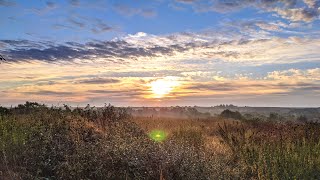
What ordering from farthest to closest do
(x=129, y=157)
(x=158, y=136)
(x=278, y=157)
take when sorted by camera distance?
(x=158, y=136)
(x=278, y=157)
(x=129, y=157)

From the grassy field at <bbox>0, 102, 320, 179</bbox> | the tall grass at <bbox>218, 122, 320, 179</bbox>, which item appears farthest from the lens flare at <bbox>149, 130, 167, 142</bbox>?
the tall grass at <bbox>218, 122, 320, 179</bbox>

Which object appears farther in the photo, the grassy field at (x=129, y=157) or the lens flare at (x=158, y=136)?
the lens flare at (x=158, y=136)

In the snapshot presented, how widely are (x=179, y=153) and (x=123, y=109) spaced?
7298 millimetres

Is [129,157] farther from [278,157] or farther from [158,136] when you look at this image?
[158,136]

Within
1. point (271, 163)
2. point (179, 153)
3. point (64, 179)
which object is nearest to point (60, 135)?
point (64, 179)

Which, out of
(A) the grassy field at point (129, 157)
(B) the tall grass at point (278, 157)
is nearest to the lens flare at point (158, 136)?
(A) the grassy field at point (129, 157)

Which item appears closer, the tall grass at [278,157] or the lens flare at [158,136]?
the tall grass at [278,157]

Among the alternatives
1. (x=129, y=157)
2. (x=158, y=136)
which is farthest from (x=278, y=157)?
(x=158, y=136)

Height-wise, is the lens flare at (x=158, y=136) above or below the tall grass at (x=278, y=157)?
above

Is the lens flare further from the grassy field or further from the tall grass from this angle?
the tall grass

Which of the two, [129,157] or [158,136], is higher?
[158,136]

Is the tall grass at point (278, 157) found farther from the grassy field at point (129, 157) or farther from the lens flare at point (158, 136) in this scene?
the lens flare at point (158, 136)

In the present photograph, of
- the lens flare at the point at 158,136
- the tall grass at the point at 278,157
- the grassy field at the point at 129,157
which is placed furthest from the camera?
the lens flare at the point at 158,136

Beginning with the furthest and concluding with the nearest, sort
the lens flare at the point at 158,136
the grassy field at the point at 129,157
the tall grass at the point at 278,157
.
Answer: the lens flare at the point at 158,136 → the tall grass at the point at 278,157 → the grassy field at the point at 129,157
